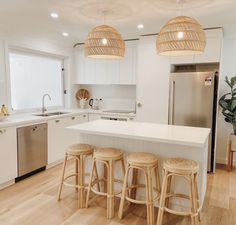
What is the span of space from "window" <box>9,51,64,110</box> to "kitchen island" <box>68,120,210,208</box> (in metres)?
1.93

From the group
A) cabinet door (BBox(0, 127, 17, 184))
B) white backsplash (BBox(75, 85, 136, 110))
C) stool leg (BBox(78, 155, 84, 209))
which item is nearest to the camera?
stool leg (BBox(78, 155, 84, 209))

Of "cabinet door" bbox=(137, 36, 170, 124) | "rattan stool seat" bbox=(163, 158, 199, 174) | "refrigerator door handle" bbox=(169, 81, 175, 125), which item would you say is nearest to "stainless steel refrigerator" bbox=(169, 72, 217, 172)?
"refrigerator door handle" bbox=(169, 81, 175, 125)

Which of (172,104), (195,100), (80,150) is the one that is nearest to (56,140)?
→ (80,150)

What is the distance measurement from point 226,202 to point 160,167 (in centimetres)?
105

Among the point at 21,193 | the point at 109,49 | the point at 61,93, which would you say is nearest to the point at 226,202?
the point at 109,49

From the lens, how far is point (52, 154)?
3.92 m

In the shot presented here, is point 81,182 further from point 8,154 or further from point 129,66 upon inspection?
point 129,66

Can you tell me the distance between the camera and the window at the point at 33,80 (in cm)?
396

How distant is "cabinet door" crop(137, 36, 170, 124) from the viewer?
13.4 ft

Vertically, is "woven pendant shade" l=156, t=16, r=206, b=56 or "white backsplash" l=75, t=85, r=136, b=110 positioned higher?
"woven pendant shade" l=156, t=16, r=206, b=56

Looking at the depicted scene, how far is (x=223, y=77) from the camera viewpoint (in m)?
4.18

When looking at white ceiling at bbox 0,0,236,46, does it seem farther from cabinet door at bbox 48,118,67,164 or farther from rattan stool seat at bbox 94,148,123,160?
rattan stool seat at bbox 94,148,123,160

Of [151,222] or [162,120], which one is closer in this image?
[151,222]

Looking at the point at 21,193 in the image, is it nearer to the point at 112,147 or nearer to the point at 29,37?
the point at 112,147
